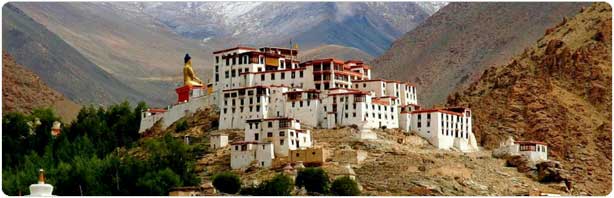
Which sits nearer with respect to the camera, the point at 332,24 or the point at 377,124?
the point at 377,124

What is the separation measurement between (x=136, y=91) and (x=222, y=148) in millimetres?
62750

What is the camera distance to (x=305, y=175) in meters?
60.4

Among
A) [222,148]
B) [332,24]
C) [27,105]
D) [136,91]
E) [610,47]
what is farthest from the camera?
[332,24]

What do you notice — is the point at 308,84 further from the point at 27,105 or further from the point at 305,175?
the point at 27,105

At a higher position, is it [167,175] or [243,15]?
[243,15]

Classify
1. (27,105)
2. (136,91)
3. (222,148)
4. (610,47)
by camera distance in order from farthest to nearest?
(136,91) < (27,105) < (610,47) < (222,148)

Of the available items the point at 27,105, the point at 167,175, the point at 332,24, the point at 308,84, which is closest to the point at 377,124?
the point at 308,84

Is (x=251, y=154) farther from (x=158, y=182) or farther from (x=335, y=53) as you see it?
(x=335, y=53)

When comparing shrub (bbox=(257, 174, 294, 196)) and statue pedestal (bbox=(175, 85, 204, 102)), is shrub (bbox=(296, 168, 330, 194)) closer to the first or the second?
shrub (bbox=(257, 174, 294, 196))

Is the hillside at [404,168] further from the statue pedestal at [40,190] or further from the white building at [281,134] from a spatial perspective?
the statue pedestal at [40,190]

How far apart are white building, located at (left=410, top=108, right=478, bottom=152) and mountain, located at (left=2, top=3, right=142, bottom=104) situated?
160 ft

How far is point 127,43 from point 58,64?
1138 inches

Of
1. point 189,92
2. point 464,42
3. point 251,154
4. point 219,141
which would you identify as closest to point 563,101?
point 189,92

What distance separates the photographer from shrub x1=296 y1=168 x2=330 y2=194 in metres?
60.1
